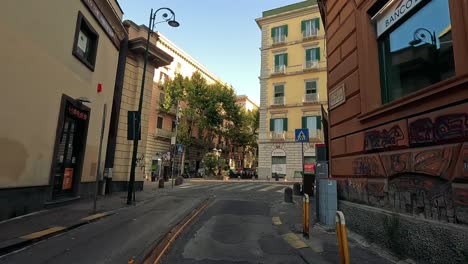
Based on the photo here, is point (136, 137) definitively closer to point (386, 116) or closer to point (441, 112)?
point (386, 116)

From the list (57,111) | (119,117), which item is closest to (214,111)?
(119,117)

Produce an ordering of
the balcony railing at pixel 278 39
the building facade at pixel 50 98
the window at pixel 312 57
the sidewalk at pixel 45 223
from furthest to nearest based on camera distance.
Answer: the balcony railing at pixel 278 39 → the window at pixel 312 57 → the building facade at pixel 50 98 → the sidewalk at pixel 45 223

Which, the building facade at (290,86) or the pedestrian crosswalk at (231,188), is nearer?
the pedestrian crosswalk at (231,188)

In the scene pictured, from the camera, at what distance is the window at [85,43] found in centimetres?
1125

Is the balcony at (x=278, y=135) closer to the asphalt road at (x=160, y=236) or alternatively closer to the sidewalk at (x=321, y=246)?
the asphalt road at (x=160, y=236)

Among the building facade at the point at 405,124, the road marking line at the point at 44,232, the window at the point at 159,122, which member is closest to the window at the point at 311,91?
the window at the point at 159,122

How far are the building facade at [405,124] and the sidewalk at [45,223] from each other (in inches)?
270

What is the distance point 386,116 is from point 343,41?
317 centimetres

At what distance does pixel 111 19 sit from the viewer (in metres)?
14.7

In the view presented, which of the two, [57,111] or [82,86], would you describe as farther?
[82,86]

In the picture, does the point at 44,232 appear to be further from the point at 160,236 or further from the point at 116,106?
the point at 116,106

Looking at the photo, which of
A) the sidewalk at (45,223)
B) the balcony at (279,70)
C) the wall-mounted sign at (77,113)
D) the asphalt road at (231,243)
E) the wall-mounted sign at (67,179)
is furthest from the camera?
the balcony at (279,70)

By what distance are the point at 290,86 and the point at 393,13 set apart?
32037 millimetres

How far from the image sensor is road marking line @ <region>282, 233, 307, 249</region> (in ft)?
21.4
